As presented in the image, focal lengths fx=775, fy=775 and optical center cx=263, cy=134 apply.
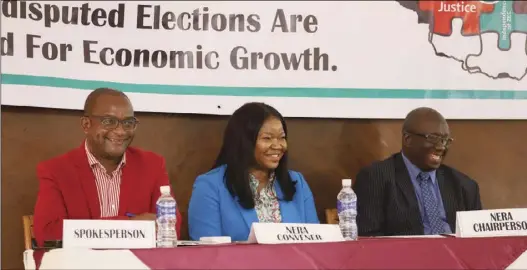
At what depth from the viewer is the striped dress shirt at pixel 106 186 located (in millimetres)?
3066

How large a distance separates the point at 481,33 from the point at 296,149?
118 cm

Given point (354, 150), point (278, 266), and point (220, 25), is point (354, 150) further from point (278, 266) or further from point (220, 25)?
point (278, 266)

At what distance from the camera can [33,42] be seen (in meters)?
3.52

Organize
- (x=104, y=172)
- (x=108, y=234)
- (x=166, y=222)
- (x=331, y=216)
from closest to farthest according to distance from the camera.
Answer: (x=108, y=234) → (x=166, y=222) → (x=104, y=172) → (x=331, y=216)

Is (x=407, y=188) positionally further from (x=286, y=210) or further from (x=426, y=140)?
(x=286, y=210)

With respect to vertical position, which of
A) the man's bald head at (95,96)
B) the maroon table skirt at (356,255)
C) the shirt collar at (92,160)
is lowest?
the maroon table skirt at (356,255)

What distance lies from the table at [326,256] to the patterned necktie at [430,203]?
3.37 ft

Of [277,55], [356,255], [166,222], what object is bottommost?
[356,255]

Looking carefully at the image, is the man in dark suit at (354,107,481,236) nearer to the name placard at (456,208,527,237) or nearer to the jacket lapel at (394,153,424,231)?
the jacket lapel at (394,153,424,231)

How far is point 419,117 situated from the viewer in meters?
3.72

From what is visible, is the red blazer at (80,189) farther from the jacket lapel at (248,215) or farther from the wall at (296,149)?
the wall at (296,149)

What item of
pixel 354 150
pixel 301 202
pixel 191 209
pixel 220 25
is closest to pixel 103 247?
pixel 191 209

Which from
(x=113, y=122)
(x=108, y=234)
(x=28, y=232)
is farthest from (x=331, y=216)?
(x=108, y=234)

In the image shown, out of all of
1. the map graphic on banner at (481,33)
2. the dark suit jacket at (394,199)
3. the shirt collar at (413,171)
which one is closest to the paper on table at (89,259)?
the dark suit jacket at (394,199)
